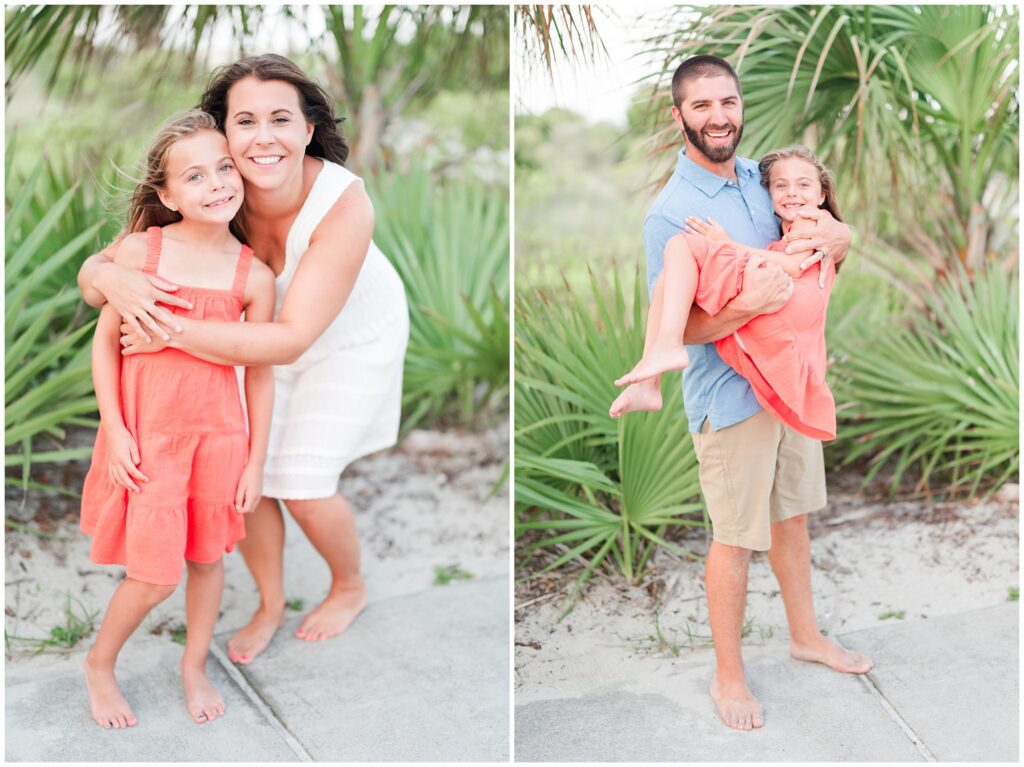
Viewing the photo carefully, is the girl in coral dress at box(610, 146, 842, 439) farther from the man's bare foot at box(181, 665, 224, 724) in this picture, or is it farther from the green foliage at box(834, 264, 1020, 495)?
the man's bare foot at box(181, 665, 224, 724)

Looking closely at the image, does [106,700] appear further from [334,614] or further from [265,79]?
[265,79]

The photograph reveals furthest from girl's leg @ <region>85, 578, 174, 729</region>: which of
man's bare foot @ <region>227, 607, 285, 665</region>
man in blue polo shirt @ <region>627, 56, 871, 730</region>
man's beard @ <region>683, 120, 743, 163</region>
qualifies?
man's beard @ <region>683, 120, 743, 163</region>

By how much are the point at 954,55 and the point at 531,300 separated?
1946 millimetres

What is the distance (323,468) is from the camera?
11.0 ft

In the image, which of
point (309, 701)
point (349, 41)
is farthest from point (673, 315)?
point (349, 41)

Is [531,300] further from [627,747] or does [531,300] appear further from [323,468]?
[627,747]

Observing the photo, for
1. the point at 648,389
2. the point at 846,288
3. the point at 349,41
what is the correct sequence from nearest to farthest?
the point at 648,389
the point at 846,288
the point at 349,41

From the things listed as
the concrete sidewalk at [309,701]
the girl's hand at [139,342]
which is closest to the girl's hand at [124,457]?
the girl's hand at [139,342]

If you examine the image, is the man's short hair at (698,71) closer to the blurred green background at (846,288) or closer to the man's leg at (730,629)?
the blurred green background at (846,288)

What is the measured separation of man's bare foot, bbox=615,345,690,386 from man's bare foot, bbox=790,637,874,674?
3.95 feet

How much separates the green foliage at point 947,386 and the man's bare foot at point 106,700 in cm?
273

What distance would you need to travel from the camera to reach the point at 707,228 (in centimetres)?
270

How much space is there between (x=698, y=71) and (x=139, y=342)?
64.5 inches

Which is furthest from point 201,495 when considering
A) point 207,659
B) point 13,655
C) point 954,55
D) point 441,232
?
point 954,55
